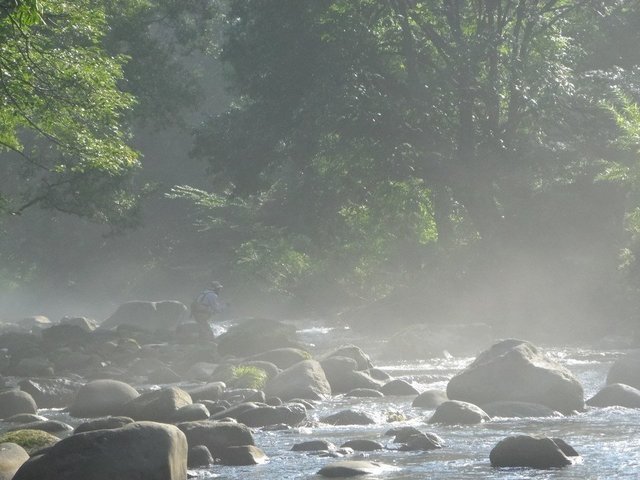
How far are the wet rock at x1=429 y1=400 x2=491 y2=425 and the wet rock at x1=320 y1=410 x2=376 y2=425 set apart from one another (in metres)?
0.83

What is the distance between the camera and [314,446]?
13.4 m

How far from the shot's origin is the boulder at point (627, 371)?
18297 millimetres

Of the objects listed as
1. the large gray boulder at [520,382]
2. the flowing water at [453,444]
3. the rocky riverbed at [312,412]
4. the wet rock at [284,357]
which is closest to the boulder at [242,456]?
the rocky riverbed at [312,412]

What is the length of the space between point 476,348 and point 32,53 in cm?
1286

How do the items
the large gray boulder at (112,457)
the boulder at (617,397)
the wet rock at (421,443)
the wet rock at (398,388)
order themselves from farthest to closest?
the wet rock at (398,388), the boulder at (617,397), the wet rock at (421,443), the large gray boulder at (112,457)

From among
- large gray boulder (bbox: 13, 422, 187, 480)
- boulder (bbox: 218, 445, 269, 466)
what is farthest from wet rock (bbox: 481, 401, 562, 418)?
large gray boulder (bbox: 13, 422, 187, 480)

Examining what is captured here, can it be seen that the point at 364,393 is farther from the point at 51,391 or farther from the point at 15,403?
the point at 15,403

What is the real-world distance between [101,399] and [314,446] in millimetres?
4902

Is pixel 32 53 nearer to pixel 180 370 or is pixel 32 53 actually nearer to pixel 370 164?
pixel 180 370

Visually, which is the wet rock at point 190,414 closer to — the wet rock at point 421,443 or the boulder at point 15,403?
the boulder at point 15,403

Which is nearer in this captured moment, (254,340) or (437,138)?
(254,340)

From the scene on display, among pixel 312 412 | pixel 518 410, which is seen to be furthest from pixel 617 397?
pixel 312 412

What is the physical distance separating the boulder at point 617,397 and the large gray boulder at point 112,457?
7520 mm

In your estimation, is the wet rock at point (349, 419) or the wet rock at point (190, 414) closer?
the wet rock at point (190, 414)
